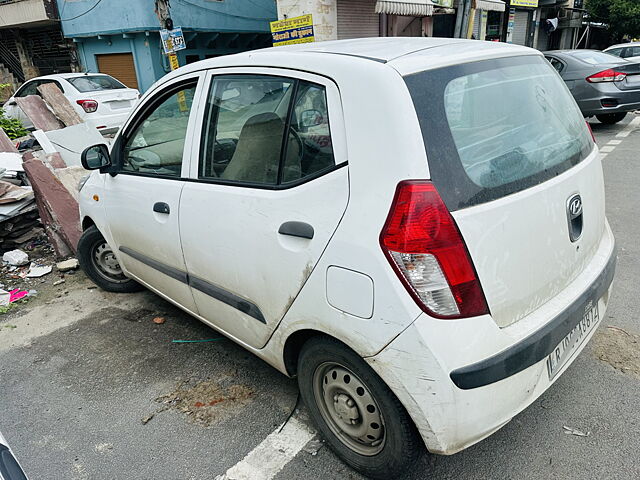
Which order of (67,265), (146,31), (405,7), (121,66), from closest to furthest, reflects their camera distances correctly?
1. (67,265)
2. (405,7)
3. (146,31)
4. (121,66)

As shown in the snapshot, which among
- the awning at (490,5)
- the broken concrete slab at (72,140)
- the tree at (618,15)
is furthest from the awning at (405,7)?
the tree at (618,15)

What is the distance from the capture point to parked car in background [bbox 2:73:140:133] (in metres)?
10.1

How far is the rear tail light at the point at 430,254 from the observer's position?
168 cm

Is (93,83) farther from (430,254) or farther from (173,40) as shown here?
(430,254)

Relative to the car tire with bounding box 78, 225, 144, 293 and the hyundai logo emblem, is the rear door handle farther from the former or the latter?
the car tire with bounding box 78, 225, 144, 293

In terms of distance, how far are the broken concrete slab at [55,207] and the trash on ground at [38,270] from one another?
224 millimetres

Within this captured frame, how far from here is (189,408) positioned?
8.82 ft

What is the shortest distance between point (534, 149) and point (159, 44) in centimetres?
1565

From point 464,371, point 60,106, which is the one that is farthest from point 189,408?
point 60,106

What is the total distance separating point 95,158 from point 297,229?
1.92 meters

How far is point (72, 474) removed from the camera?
230 centimetres

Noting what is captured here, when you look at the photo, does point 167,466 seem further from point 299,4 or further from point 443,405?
point 299,4

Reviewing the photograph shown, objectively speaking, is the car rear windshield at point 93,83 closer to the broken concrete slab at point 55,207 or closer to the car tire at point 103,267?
the broken concrete slab at point 55,207

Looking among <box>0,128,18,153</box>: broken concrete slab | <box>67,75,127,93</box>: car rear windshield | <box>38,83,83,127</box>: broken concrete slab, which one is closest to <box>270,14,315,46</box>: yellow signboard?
<box>67,75,127,93</box>: car rear windshield
